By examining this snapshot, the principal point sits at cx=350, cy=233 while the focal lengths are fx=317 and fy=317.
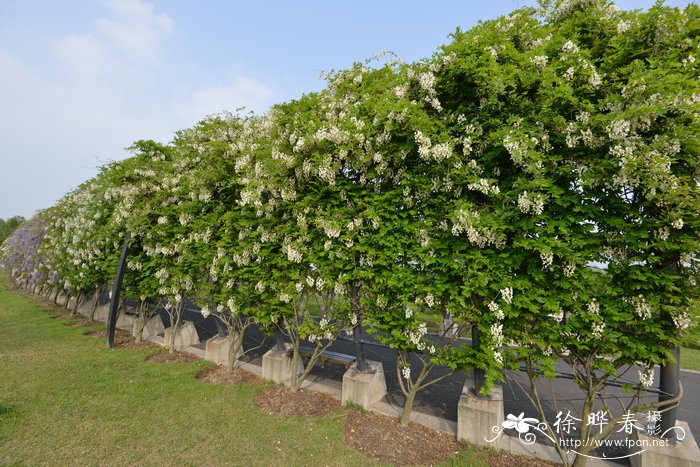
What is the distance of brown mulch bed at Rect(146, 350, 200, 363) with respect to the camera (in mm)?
9852

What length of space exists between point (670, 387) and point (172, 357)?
1175 centimetres

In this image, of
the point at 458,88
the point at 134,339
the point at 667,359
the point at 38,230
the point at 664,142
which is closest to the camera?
the point at 664,142

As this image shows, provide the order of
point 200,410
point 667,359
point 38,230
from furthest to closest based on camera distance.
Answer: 1. point 38,230
2. point 200,410
3. point 667,359

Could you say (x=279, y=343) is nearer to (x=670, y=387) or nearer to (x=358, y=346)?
(x=358, y=346)

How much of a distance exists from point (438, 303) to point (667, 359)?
300cm

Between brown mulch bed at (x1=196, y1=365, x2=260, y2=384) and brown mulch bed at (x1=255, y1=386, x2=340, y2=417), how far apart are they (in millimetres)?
1037

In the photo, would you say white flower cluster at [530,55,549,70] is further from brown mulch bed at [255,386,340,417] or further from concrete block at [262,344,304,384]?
concrete block at [262,344,304,384]

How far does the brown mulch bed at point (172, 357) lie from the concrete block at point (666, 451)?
414 inches

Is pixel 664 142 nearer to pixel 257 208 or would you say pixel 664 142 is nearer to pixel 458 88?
pixel 458 88

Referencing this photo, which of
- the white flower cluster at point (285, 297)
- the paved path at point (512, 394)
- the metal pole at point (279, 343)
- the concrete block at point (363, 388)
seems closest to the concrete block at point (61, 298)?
the paved path at point (512, 394)

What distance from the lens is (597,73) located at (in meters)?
4.48

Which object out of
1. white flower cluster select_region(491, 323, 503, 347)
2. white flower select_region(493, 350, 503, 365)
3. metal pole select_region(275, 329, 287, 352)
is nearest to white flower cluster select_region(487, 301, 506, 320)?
white flower cluster select_region(491, 323, 503, 347)

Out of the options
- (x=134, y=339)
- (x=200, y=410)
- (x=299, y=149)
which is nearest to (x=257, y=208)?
(x=299, y=149)

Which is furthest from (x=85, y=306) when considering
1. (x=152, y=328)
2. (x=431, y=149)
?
(x=431, y=149)
